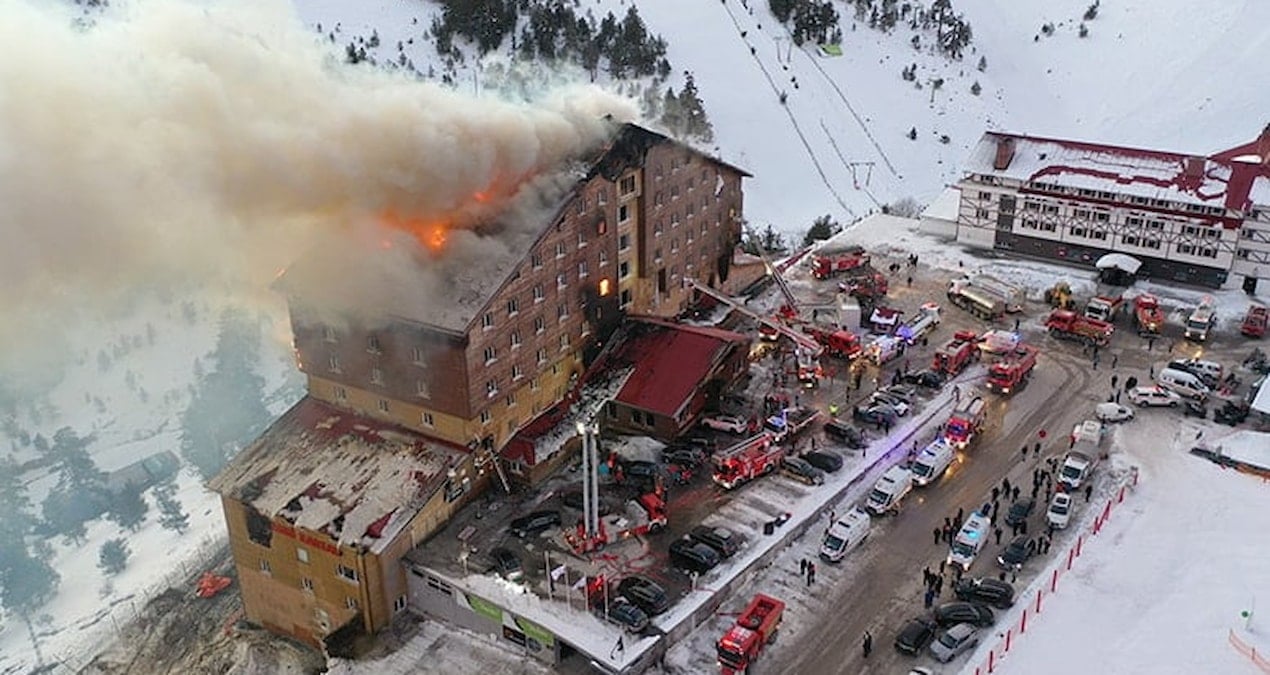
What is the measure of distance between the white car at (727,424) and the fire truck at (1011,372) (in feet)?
44.8

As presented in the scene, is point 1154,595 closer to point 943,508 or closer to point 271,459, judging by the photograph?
point 943,508

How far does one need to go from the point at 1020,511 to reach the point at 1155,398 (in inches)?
543

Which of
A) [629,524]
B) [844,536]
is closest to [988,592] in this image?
[844,536]

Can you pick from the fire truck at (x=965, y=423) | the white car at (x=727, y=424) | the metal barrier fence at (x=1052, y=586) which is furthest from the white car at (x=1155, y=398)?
the white car at (x=727, y=424)

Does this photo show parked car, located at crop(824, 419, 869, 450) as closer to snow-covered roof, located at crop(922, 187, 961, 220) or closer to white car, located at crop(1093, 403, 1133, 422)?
white car, located at crop(1093, 403, 1133, 422)

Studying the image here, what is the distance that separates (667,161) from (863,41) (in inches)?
3278

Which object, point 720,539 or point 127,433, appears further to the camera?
point 127,433

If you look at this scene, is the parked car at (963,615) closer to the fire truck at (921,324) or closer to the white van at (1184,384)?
the white van at (1184,384)

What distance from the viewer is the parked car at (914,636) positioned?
37.1m

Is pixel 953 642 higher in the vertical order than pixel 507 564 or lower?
lower

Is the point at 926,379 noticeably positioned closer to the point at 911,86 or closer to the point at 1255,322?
the point at 1255,322

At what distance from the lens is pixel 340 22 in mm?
126250

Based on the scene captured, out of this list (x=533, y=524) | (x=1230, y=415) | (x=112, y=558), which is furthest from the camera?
(x=112, y=558)

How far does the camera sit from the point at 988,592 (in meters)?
39.4
